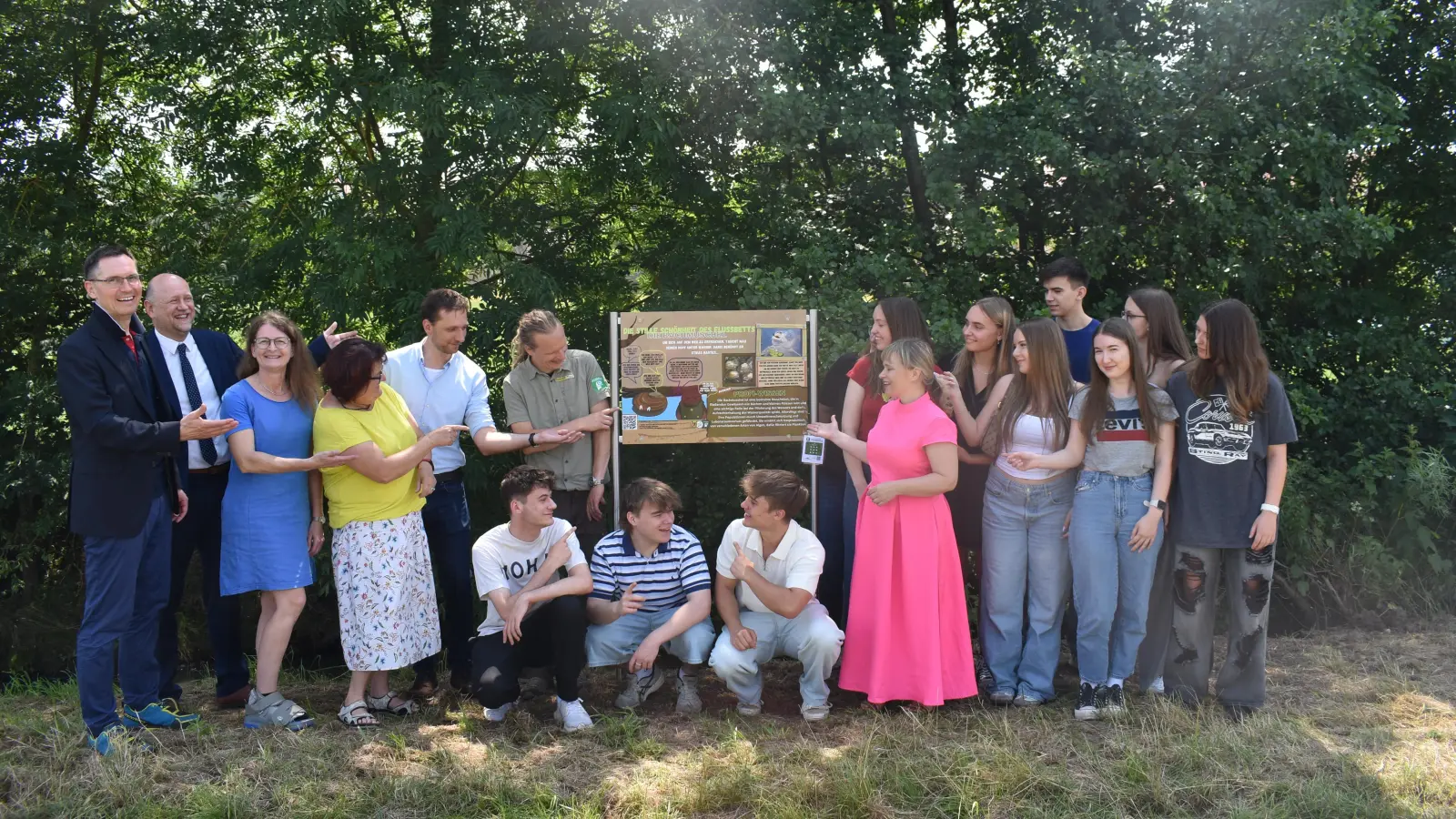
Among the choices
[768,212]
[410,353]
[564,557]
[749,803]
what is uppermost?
[768,212]

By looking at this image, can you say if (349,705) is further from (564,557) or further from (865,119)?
(865,119)

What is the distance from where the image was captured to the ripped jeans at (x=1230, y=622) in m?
4.94

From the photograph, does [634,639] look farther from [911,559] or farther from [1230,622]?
[1230,622]

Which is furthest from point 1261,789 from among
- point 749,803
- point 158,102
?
point 158,102

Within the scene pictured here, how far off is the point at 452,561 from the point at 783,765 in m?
2.14

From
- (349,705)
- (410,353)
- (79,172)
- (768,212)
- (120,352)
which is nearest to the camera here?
(120,352)

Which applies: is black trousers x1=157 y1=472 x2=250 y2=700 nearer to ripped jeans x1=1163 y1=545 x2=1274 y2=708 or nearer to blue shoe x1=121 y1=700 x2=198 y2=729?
A: blue shoe x1=121 y1=700 x2=198 y2=729

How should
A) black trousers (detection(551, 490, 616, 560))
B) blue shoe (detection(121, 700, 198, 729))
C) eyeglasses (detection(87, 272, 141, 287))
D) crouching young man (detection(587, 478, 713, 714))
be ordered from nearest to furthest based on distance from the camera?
1. eyeglasses (detection(87, 272, 141, 287))
2. blue shoe (detection(121, 700, 198, 729))
3. crouching young man (detection(587, 478, 713, 714))
4. black trousers (detection(551, 490, 616, 560))

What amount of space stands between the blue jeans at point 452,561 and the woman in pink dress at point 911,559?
1970mm

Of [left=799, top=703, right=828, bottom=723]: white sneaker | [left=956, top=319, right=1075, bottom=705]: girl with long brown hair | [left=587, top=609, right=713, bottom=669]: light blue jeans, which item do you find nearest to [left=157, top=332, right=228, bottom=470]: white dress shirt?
[left=587, top=609, right=713, bottom=669]: light blue jeans

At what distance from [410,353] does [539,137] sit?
251 centimetres

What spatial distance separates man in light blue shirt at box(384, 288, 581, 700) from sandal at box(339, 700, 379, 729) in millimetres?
467

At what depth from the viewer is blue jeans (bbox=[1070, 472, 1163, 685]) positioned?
503 centimetres

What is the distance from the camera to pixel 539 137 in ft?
24.5
